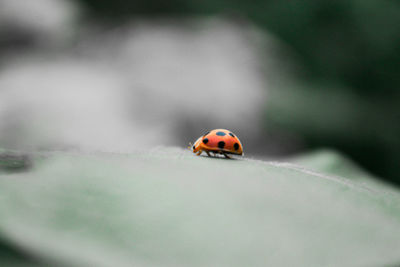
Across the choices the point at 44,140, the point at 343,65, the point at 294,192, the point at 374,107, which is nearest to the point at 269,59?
the point at 343,65

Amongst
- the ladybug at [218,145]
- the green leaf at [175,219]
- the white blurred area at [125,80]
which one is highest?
the white blurred area at [125,80]

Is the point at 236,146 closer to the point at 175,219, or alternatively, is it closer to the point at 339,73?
the point at 175,219

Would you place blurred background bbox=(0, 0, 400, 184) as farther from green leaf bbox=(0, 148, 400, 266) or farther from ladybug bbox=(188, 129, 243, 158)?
green leaf bbox=(0, 148, 400, 266)

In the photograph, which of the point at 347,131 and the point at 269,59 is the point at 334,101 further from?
the point at 269,59

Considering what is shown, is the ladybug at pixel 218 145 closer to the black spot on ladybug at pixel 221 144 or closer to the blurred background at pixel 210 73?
the black spot on ladybug at pixel 221 144

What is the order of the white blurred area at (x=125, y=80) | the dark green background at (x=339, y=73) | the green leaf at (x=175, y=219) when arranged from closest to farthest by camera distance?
the green leaf at (x=175, y=219)
the white blurred area at (x=125, y=80)
the dark green background at (x=339, y=73)

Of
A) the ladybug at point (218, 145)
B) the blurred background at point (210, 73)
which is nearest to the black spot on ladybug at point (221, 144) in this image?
the ladybug at point (218, 145)

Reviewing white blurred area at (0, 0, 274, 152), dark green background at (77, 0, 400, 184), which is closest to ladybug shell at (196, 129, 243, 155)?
white blurred area at (0, 0, 274, 152)
